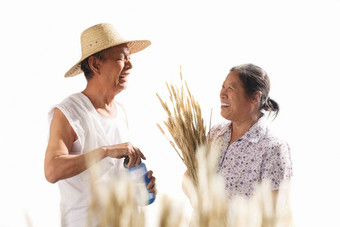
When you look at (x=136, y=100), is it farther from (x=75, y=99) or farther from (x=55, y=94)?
(x=75, y=99)

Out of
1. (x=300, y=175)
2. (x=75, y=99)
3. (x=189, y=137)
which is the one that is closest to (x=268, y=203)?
(x=189, y=137)

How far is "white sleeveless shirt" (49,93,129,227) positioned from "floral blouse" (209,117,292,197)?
494 millimetres

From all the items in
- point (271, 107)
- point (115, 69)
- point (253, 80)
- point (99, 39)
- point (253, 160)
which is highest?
point (99, 39)

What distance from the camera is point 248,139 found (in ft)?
5.79

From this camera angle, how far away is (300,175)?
2928 millimetres

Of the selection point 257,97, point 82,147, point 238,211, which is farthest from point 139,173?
point 238,211

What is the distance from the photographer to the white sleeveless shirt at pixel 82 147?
156 centimetres

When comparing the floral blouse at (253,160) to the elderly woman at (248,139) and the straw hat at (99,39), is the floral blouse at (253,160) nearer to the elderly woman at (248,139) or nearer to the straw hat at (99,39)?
the elderly woman at (248,139)

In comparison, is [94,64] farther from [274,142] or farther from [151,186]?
[274,142]

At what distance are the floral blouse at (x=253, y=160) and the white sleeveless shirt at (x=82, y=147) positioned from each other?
494 mm

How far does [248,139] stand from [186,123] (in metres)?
0.32

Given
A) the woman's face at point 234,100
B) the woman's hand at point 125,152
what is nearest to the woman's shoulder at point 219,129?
the woman's face at point 234,100

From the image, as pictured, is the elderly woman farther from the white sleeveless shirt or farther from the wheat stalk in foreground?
the white sleeveless shirt

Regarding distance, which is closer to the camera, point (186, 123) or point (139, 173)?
point (139, 173)
